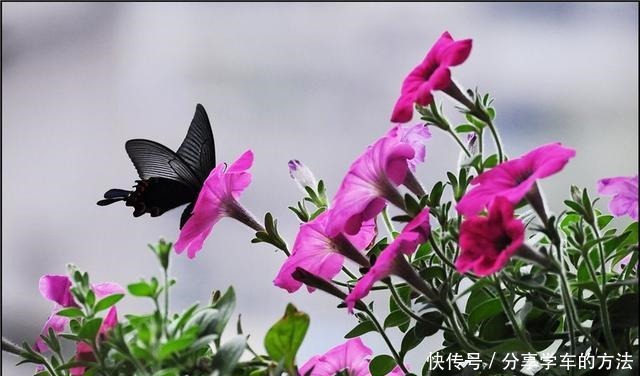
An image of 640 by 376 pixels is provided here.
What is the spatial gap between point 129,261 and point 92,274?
0.22ft

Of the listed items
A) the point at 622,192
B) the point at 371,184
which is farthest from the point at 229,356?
the point at 622,192

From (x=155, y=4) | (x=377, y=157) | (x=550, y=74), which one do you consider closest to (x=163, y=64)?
(x=155, y=4)

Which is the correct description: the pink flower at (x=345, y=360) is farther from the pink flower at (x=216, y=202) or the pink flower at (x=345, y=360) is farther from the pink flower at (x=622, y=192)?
the pink flower at (x=622, y=192)

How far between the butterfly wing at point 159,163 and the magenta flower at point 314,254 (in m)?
0.11

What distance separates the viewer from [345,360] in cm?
70

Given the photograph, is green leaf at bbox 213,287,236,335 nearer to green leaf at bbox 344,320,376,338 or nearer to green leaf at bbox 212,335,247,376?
green leaf at bbox 212,335,247,376

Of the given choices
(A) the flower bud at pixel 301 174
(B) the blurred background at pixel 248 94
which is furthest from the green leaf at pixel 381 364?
(B) the blurred background at pixel 248 94

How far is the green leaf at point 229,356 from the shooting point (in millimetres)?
472

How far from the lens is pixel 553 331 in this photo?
594 millimetres

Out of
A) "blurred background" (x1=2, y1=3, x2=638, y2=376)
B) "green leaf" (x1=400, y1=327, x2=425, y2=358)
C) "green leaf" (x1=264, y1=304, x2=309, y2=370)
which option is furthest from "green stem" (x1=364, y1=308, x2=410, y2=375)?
"blurred background" (x1=2, y1=3, x2=638, y2=376)

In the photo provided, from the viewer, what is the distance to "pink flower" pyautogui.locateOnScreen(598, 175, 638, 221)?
495 mm

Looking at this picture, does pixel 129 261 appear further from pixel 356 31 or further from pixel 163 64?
pixel 356 31

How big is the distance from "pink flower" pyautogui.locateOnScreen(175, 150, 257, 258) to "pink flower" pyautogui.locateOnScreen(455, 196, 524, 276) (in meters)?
0.21

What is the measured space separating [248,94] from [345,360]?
2.52 ft
